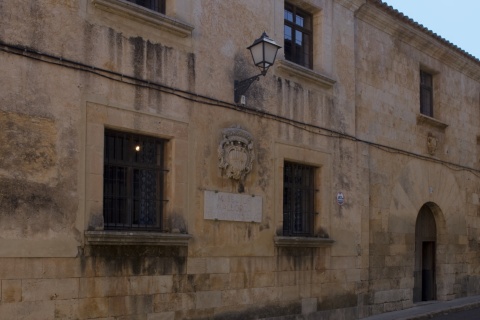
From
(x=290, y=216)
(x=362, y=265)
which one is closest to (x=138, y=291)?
(x=290, y=216)

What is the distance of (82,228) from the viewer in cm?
775

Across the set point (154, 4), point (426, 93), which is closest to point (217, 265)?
point (154, 4)

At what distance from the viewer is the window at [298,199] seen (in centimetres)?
1091

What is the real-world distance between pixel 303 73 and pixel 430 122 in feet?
16.5

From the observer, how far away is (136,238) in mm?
8148

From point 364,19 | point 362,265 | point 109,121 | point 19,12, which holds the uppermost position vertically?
point 364,19

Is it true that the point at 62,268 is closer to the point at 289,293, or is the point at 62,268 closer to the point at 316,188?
the point at 289,293

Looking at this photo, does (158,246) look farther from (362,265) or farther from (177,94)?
(362,265)

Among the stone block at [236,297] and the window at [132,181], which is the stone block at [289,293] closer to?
the stone block at [236,297]

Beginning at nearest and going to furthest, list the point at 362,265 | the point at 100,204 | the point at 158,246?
the point at 100,204 → the point at 158,246 → the point at 362,265

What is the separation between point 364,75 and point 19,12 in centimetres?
747

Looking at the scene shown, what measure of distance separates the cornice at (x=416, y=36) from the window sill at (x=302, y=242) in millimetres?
4610

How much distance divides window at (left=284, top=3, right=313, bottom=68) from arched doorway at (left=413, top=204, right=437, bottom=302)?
5245mm

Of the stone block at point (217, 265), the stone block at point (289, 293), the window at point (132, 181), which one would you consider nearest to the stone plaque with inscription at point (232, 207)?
the stone block at point (217, 265)
